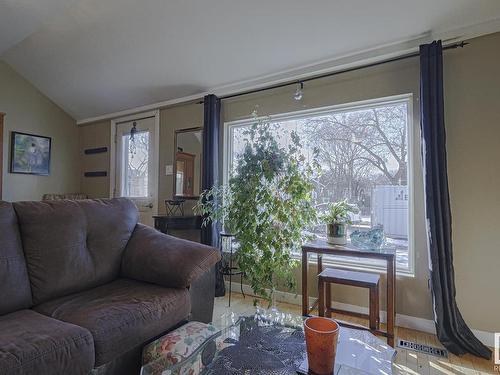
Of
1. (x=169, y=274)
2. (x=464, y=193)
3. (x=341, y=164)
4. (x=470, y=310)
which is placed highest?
(x=341, y=164)

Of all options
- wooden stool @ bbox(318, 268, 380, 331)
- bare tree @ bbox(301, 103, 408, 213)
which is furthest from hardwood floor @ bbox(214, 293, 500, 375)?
bare tree @ bbox(301, 103, 408, 213)

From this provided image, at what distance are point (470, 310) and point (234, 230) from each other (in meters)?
1.79

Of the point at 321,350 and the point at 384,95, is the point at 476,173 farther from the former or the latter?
the point at 321,350

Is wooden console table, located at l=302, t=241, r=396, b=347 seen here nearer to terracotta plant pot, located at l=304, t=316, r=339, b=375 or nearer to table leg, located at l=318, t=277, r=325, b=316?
table leg, located at l=318, t=277, r=325, b=316

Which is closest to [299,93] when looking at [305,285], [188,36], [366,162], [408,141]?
[366,162]

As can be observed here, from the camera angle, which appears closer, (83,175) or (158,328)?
(158,328)

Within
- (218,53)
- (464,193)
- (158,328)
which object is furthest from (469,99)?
(158,328)

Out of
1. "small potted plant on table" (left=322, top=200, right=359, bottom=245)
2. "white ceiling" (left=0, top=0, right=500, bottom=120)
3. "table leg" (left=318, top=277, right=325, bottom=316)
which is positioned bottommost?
"table leg" (left=318, top=277, right=325, bottom=316)

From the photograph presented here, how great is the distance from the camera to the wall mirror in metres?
3.53

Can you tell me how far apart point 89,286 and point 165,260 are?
1.54ft

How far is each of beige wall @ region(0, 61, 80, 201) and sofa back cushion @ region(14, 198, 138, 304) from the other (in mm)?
2919

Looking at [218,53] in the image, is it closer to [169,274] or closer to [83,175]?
[169,274]

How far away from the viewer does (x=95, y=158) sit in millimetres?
4672

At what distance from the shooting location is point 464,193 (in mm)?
2160
